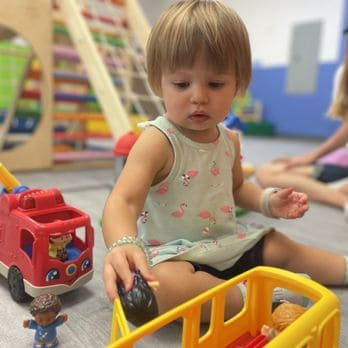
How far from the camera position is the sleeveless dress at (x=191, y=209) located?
636 millimetres

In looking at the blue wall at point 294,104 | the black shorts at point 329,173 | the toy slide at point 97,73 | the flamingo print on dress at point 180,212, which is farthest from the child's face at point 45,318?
the blue wall at point 294,104

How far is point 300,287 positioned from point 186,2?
435mm

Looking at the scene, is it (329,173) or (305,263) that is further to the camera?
(329,173)

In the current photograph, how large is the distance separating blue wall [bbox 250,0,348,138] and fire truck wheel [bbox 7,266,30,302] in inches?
132

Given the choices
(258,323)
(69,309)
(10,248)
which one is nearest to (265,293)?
(258,323)

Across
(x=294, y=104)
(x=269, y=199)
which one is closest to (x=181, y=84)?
(x=269, y=199)

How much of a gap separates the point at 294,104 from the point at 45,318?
3.79 metres

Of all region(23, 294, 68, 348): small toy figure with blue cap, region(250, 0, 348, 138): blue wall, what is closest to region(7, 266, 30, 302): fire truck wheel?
region(23, 294, 68, 348): small toy figure with blue cap

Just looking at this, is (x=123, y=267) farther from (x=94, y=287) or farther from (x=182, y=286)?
(x=94, y=287)

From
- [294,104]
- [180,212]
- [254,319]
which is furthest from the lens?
[294,104]

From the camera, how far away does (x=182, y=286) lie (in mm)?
546

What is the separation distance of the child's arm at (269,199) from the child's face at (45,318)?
1.28 ft

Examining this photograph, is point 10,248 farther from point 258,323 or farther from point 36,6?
point 36,6

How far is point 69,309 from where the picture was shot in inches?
23.9
